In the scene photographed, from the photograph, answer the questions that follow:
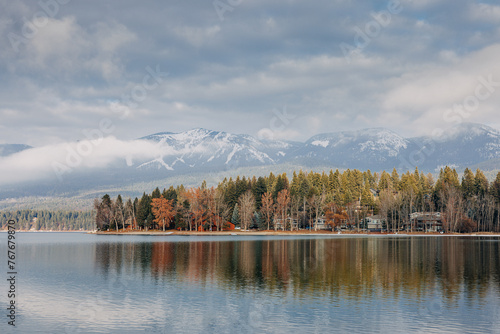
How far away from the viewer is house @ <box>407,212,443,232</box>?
172250 millimetres

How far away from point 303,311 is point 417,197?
164497 millimetres

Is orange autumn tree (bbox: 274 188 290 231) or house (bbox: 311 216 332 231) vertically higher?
orange autumn tree (bbox: 274 188 290 231)

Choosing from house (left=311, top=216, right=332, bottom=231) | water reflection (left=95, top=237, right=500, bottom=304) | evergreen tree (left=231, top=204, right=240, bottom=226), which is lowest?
house (left=311, top=216, right=332, bottom=231)

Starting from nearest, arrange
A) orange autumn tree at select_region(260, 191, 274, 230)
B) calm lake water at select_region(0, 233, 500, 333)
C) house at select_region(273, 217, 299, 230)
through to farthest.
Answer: calm lake water at select_region(0, 233, 500, 333) < orange autumn tree at select_region(260, 191, 274, 230) < house at select_region(273, 217, 299, 230)

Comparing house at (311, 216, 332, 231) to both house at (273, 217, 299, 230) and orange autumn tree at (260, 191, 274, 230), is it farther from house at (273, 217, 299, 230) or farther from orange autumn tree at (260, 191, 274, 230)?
orange autumn tree at (260, 191, 274, 230)

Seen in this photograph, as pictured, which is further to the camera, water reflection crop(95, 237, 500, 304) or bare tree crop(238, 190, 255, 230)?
bare tree crop(238, 190, 255, 230)

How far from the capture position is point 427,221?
575 ft

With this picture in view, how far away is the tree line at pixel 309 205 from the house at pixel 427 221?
2.76 metres

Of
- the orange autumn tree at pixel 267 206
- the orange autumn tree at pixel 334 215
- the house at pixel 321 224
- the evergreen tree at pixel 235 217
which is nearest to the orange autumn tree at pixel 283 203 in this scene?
the orange autumn tree at pixel 267 206

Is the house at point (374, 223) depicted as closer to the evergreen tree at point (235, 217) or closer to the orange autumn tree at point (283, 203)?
the orange autumn tree at point (283, 203)

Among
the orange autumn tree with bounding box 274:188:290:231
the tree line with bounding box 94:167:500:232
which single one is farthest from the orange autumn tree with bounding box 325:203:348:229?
the orange autumn tree with bounding box 274:188:290:231

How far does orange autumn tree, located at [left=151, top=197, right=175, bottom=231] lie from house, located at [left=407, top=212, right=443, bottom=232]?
3727 inches

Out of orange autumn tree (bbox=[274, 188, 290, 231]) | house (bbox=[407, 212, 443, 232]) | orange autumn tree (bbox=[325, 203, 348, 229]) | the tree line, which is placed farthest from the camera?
house (bbox=[407, 212, 443, 232])

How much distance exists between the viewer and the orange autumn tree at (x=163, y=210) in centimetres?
16788
